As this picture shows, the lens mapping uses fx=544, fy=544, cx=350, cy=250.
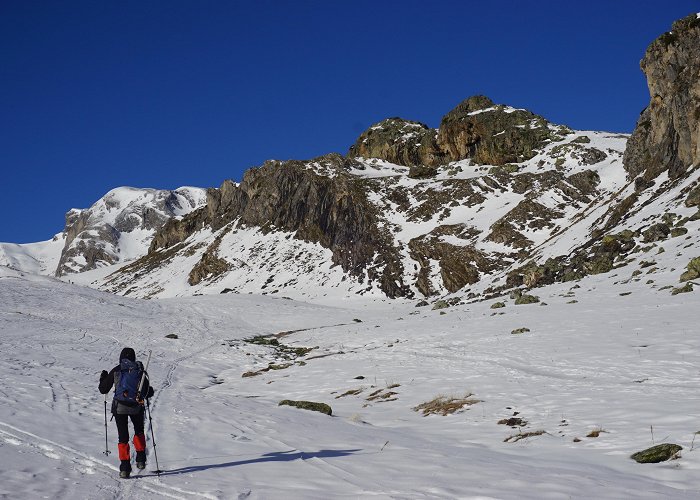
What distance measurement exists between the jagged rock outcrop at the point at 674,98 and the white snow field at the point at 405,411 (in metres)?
23.3

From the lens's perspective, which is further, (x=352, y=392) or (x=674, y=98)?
(x=674, y=98)

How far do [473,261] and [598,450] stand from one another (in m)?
59.3

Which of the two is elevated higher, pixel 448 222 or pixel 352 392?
pixel 448 222

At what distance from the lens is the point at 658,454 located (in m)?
8.36

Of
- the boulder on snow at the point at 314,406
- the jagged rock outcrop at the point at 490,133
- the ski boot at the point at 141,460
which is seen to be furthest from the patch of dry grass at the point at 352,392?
the jagged rock outcrop at the point at 490,133

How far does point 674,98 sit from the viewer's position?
166 ft

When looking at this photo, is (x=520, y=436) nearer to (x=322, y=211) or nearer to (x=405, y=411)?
(x=405, y=411)

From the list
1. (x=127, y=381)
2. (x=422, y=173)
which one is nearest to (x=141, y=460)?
(x=127, y=381)

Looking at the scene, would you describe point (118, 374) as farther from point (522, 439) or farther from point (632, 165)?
point (632, 165)

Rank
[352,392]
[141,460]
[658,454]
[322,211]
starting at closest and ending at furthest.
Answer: [658,454], [141,460], [352,392], [322,211]

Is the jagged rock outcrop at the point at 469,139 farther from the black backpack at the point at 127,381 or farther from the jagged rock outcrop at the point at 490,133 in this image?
the black backpack at the point at 127,381

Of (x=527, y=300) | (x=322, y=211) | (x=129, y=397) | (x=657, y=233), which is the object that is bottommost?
(x=129, y=397)

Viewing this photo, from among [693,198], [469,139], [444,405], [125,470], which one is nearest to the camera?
[125,470]

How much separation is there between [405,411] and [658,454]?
7894 mm
